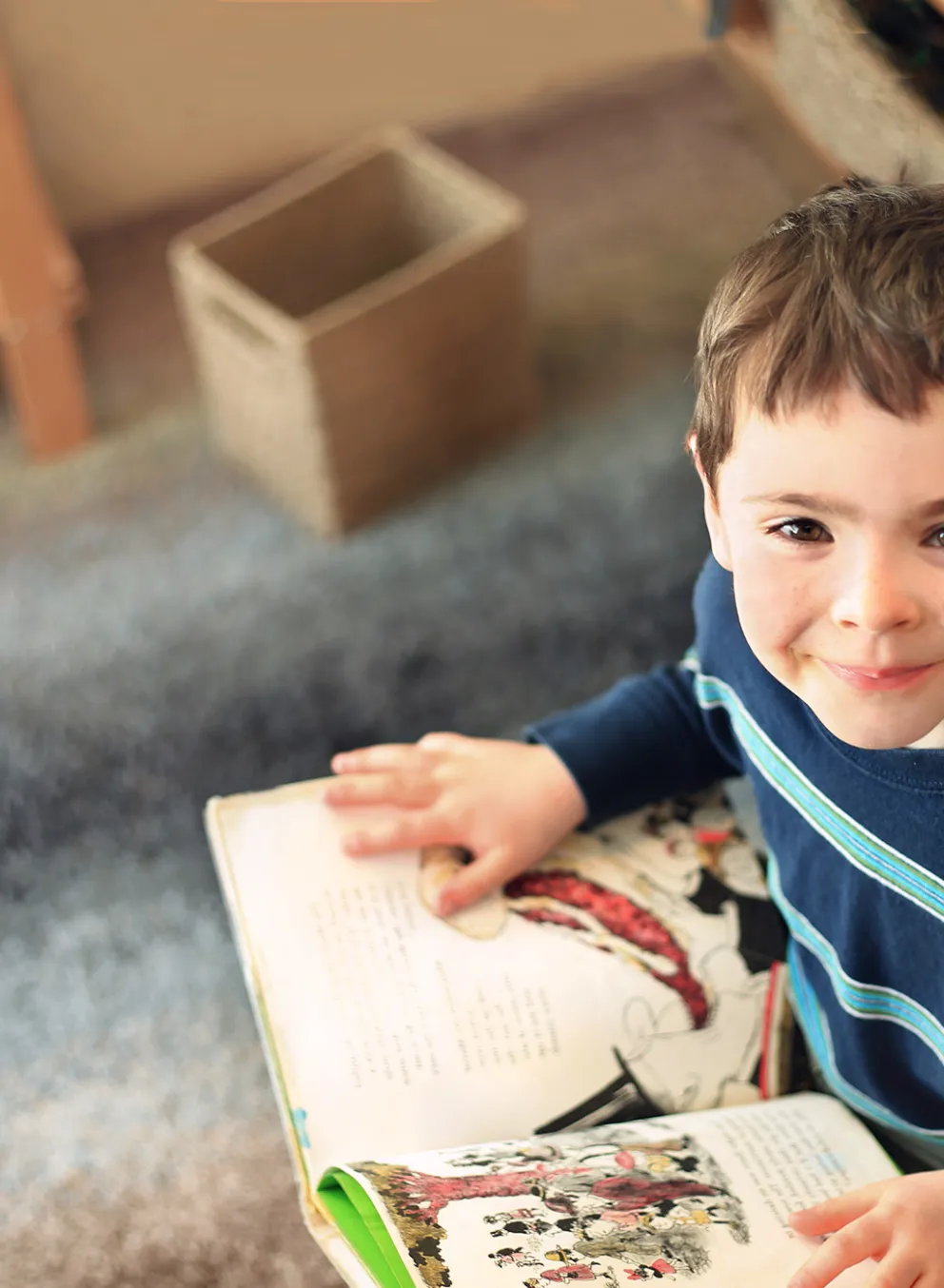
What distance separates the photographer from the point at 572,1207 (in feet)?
2.21

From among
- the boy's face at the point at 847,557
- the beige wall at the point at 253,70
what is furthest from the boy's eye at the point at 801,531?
the beige wall at the point at 253,70

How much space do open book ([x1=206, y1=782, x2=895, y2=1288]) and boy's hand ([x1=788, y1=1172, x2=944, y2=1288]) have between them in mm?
19

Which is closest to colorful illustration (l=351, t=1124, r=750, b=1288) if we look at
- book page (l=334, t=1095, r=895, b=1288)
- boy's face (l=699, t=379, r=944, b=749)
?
book page (l=334, t=1095, r=895, b=1288)

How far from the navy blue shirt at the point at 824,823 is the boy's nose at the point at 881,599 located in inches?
3.6

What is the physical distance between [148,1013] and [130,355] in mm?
717

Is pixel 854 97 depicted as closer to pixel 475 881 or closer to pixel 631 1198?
pixel 475 881

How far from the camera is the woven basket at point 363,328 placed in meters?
1.16

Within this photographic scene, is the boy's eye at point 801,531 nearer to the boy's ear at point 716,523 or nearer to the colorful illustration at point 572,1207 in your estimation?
the boy's ear at point 716,523

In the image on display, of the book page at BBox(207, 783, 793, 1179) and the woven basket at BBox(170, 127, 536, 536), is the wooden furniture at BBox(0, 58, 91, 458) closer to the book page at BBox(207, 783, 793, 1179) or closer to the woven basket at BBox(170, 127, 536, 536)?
the woven basket at BBox(170, 127, 536, 536)

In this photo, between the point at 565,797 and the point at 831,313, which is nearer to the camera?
the point at 831,313

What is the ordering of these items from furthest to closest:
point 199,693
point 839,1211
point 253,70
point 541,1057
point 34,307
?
point 253,70 < point 34,307 < point 199,693 < point 541,1057 < point 839,1211

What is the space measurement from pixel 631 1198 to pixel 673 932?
164 mm

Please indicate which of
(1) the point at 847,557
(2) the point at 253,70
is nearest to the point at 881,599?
(1) the point at 847,557

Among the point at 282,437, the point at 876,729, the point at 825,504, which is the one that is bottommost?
the point at 282,437
